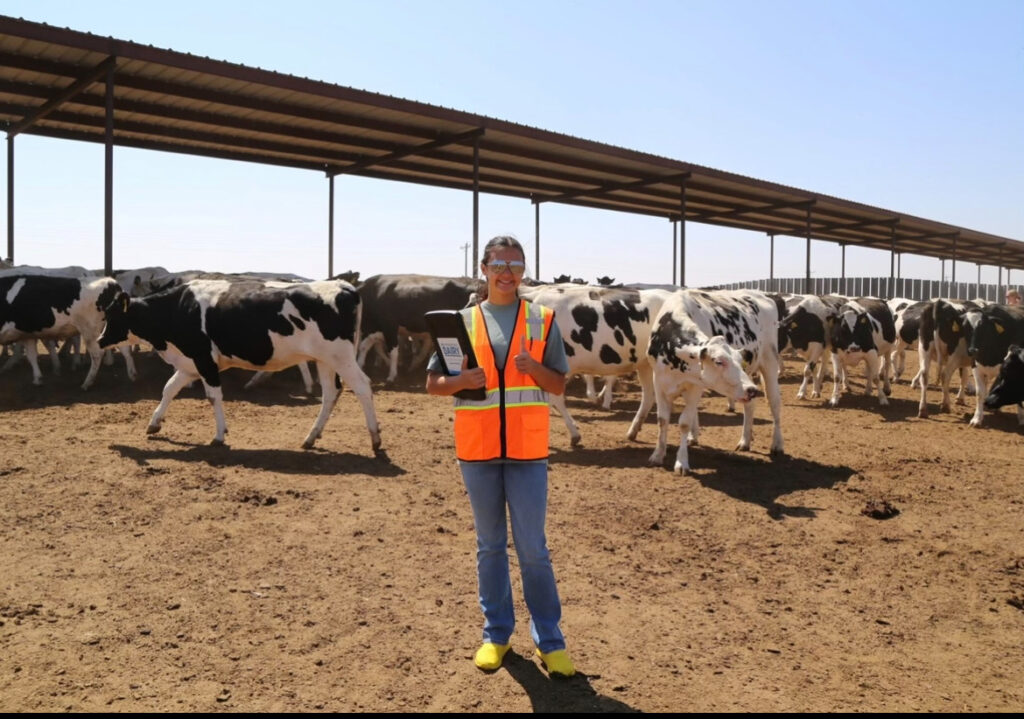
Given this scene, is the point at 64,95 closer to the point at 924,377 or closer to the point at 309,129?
the point at 309,129

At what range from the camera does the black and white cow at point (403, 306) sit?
58.0ft

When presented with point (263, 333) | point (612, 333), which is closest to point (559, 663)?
point (263, 333)

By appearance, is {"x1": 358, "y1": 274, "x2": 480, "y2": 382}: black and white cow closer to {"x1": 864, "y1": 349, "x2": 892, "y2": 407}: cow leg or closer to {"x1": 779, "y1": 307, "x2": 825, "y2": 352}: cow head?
{"x1": 779, "y1": 307, "x2": 825, "y2": 352}: cow head

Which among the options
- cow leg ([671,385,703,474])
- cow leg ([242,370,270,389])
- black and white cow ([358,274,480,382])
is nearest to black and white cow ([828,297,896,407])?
cow leg ([671,385,703,474])

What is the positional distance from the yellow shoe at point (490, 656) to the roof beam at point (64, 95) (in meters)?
11.8

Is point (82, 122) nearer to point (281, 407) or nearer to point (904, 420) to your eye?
point (281, 407)

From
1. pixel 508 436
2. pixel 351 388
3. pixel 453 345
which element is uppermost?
pixel 453 345

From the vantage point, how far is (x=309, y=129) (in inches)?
669

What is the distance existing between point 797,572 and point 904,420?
8752 millimetres

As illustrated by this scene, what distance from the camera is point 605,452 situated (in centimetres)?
→ 1003

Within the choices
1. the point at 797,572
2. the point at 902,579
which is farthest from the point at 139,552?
the point at 902,579

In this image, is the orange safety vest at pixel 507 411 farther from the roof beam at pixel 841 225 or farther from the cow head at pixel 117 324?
the roof beam at pixel 841 225

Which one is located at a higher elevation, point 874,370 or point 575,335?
point 575,335

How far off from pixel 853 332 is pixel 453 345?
1349cm
